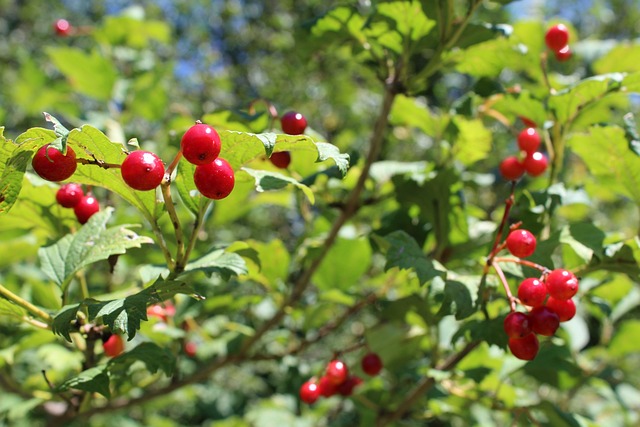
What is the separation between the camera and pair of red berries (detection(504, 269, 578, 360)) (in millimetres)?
1180

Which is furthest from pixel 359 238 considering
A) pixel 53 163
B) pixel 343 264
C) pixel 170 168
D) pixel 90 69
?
pixel 90 69

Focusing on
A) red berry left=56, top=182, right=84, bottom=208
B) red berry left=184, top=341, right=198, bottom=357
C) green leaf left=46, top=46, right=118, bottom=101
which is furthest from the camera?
green leaf left=46, top=46, right=118, bottom=101

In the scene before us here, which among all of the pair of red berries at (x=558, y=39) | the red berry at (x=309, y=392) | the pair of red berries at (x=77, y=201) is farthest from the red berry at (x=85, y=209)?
the pair of red berries at (x=558, y=39)

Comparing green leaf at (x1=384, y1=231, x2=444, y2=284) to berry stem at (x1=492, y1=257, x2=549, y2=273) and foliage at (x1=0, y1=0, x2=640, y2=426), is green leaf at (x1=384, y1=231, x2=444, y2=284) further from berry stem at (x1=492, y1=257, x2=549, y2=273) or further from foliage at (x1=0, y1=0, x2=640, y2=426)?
berry stem at (x1=492, y1=257, x2=549, y2=273)

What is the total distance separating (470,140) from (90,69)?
1.82m

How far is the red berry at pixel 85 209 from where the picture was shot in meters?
1.37

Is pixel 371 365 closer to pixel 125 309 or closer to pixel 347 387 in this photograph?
pixel 347 387

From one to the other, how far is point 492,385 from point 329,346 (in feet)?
9.93

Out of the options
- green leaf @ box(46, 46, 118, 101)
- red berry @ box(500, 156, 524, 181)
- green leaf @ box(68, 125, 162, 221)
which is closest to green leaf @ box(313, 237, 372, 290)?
red berry @ box(500, 156, 524, 181)

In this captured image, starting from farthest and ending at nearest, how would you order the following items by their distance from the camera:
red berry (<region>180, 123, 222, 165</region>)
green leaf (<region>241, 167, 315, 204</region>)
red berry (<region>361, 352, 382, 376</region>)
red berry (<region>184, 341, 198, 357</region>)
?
red berry (<region>184, 341, 198, 357</region>)
red berry (<region>361, 352, 382, 376</region>)
green leaf (<region>241, 167, 315, 204</region>)
red berry (<region>180, 123, 222, 165</region>)

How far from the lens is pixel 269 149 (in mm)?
951

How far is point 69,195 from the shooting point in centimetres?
135

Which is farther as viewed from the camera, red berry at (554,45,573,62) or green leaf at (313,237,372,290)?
green leaf at (313,237,372,290)

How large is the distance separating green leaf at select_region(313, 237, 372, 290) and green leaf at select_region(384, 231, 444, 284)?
2.11 feet
